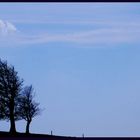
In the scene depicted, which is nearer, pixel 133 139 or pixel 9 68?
pixel 133 139

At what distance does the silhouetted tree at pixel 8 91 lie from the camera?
2178 inches

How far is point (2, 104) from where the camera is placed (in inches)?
2194

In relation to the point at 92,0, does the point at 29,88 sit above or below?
above

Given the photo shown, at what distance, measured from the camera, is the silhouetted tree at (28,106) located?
2278 inches

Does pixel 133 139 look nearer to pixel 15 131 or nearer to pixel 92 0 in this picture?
pixel 92 0

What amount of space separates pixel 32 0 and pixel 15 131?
40273mm

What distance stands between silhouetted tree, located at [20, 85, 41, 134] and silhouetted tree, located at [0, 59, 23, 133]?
157 centimetres

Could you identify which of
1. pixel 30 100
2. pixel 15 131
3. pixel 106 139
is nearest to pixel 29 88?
pixel 30 100

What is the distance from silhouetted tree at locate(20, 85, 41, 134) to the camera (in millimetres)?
57869

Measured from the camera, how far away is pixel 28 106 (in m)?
59.1

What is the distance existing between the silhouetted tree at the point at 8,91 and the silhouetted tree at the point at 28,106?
1572mm

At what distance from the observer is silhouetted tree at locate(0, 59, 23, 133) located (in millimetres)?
55312

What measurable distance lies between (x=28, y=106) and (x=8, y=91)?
4.44 m

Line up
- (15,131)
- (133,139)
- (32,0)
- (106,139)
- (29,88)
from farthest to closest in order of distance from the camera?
(29,88) < (15,131) < (106,139) < (133,139) < (32,0)
